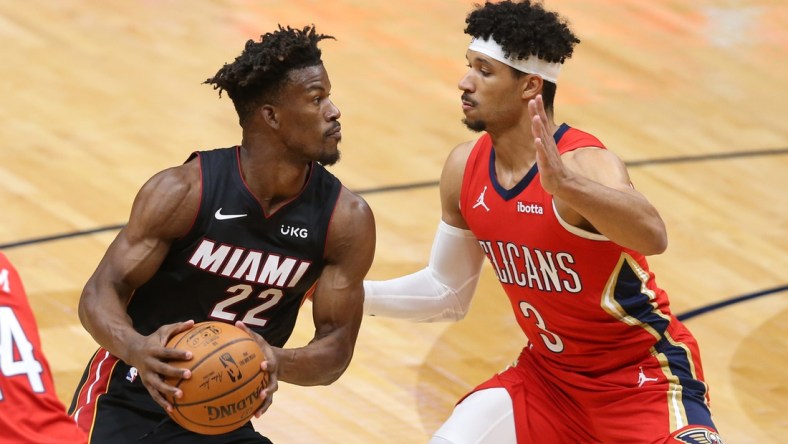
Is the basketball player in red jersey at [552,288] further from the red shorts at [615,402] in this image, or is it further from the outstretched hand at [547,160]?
the outstretched hand at [547,160]

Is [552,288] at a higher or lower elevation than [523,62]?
lower

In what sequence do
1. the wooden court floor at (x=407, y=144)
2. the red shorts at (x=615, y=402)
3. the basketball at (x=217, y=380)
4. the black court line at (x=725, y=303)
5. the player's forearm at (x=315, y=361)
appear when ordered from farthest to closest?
the black court line at (x=725, y=303) < the wooden court floor at (x=407, y=144) < the red shorts at (x=615, y=402) < the player's forearm at (x=315, y=361) < the basketball at (x=217, y=380)

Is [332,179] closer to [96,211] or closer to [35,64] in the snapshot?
[96,211]

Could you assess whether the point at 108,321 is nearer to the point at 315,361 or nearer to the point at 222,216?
the point at 222,216

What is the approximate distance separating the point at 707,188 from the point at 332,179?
538cm

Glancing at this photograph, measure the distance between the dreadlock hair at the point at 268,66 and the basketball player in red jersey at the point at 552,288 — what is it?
2.91 ft

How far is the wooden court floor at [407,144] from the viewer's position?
7.86 meters

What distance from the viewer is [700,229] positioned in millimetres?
9852

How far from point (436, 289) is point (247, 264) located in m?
1.29

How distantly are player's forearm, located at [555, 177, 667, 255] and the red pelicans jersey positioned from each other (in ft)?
1.01

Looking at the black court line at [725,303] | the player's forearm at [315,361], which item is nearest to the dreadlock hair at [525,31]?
the player's forearm at [315,361]

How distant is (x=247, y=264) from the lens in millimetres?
5609

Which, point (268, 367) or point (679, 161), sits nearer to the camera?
point (268, 367)

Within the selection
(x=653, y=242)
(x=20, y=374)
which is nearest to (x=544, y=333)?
(x=653, y=242)
